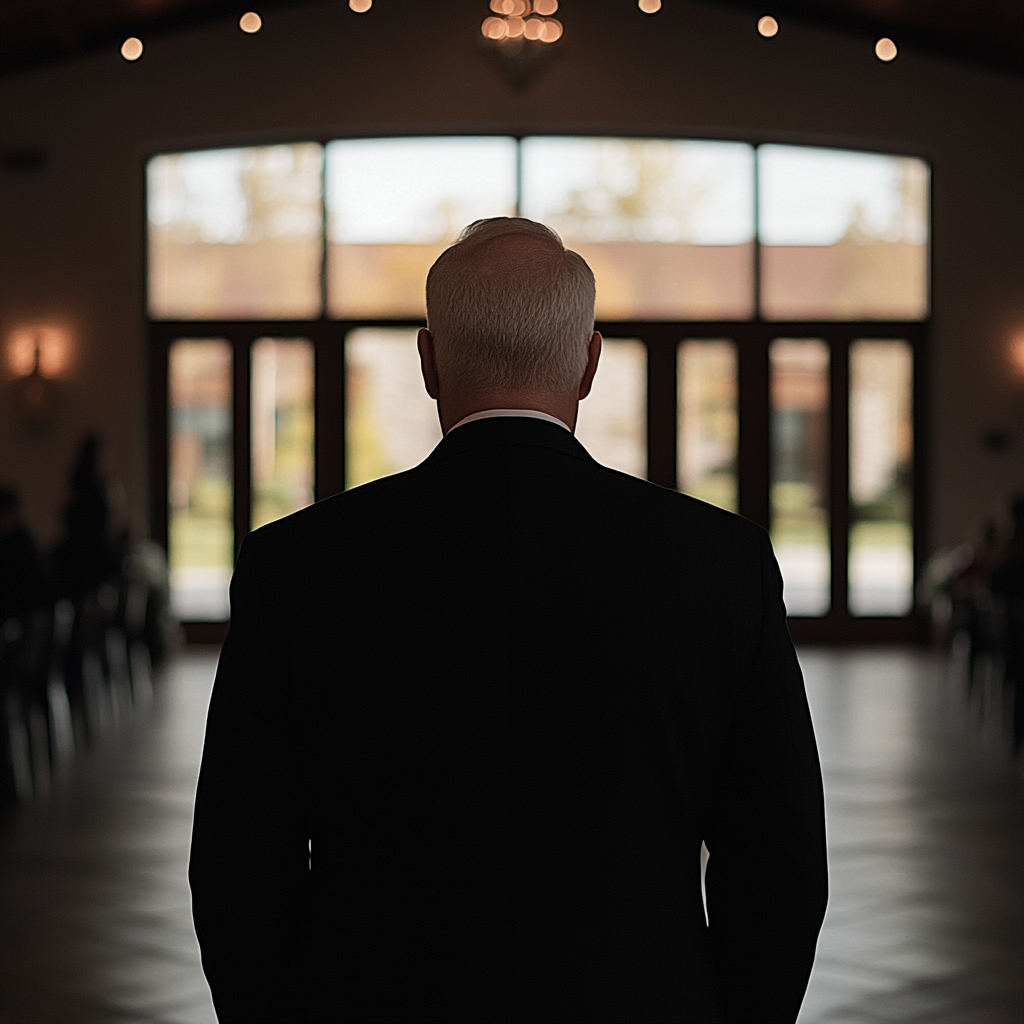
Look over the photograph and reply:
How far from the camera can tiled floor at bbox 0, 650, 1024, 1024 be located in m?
4.14

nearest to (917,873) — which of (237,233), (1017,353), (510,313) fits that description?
(510,313)

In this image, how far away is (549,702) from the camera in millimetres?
1384

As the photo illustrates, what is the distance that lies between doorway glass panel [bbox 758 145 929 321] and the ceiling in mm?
1087

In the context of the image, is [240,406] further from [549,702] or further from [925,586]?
[549,702]

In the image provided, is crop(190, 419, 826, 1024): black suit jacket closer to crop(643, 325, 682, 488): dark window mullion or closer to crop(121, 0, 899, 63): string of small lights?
crop(121, 0, 899, 63): string of small lights

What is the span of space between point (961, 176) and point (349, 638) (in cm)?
1290

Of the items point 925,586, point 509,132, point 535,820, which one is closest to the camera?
point 535,820

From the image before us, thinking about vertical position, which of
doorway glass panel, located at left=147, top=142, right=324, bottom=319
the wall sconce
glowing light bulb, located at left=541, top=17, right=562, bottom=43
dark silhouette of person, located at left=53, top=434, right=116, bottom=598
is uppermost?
glowing light bulb, located at left=541, top=17, right=562, bottom=43

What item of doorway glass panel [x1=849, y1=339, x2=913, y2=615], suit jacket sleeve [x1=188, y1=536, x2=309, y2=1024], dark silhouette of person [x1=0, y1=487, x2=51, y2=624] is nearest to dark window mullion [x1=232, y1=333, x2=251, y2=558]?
doorway glass panel [x1=849, y1=339, x2=913, y2=615]

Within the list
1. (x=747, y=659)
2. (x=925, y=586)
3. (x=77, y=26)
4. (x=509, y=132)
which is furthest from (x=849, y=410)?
(x=747, y=659)

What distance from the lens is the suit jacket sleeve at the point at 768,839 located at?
Result: 1.46 meters

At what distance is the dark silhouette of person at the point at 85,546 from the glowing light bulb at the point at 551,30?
5.32m

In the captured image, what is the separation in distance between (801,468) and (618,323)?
83.4 inches

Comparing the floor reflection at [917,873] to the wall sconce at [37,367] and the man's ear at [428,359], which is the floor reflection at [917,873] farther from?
the wall sconce at [37,367]
